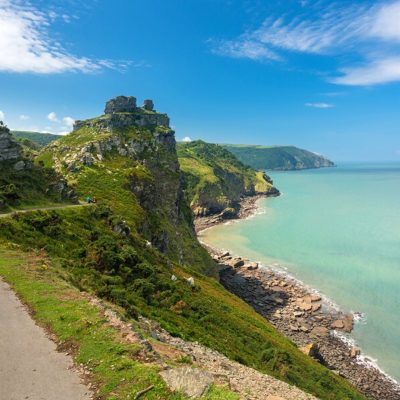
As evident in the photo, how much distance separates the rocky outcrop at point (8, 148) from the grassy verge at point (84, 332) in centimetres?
2208

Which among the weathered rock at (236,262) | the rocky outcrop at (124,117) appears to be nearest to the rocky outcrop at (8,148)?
the rocky outcrop at (124,117)

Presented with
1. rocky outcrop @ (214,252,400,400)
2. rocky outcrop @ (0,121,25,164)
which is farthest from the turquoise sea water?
rocky outcrop @ (0,121,25,164)

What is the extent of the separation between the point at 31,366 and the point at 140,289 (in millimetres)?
16371

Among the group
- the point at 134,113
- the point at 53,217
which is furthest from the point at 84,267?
the point at 134,113

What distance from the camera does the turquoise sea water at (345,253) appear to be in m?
62.3

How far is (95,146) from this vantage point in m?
81.9

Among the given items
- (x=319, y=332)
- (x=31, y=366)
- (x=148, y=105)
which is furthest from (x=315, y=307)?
(x=148, y=105)

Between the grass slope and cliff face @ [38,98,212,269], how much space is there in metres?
17.5

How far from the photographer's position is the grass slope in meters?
27.1

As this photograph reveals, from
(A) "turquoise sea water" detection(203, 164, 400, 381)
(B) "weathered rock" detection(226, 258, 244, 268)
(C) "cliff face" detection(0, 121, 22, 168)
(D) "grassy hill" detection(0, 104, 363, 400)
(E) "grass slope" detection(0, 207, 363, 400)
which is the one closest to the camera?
(D) "grassy hill" detection(0, 104, 363, 400)

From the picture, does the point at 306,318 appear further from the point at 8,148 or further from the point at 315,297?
the point at 8,148

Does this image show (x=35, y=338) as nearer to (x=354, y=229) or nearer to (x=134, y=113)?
(x=134, y=113)

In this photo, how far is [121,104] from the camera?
394 feet

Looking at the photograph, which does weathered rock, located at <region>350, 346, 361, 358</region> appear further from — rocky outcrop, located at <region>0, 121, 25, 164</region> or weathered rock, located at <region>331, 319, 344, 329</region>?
rocky outcrop, located at <region>0, 121, 25, 164</region>
